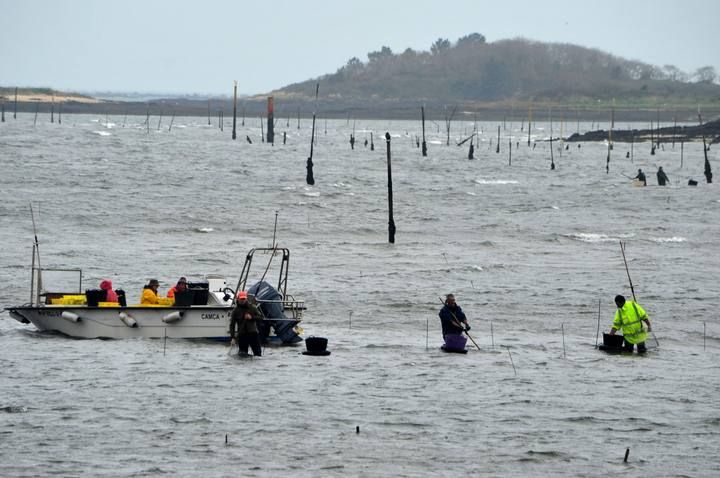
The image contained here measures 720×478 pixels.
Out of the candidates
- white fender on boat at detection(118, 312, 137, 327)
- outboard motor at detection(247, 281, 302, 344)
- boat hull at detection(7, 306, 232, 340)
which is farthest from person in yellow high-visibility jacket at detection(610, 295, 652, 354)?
white fender on boat at detection(118, 312, 137, 327)

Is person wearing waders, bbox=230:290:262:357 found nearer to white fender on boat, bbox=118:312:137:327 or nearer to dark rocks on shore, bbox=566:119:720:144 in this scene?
white fender on boat, bbox=118:312:137:327

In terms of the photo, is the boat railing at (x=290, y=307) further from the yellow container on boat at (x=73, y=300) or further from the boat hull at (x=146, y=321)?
the yellow container on boat at (x=73, y=300)

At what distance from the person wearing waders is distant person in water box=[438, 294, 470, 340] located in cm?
344

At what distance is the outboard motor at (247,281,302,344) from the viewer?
24.9 m

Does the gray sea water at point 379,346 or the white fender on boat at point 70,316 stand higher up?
the white fender on boat at point 70,316

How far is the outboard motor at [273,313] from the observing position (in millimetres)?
24891

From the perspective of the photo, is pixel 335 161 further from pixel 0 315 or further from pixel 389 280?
pixel 0 315

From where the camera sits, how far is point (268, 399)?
2050cm

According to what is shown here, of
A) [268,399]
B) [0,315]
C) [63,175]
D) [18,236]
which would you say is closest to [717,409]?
[268,399]

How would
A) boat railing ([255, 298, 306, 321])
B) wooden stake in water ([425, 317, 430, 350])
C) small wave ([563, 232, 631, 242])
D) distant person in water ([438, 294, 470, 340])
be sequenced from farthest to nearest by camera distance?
small wave ([563, 232, 631, 242]), wooden stake in water ([425, 317, 430, 350]), boat railing ([255, 298, 306, 321]), distant person in water ([438, 294, 470, 340])

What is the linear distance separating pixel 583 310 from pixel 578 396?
1159cm

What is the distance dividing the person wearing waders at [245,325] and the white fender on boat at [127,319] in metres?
2.18

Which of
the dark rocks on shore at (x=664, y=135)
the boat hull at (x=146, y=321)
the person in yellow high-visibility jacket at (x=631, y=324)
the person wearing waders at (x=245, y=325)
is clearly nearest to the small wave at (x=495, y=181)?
the person in yellow high-visibility jacket at (x=631, y=324)

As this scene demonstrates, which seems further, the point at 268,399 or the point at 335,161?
the point at 335,161
